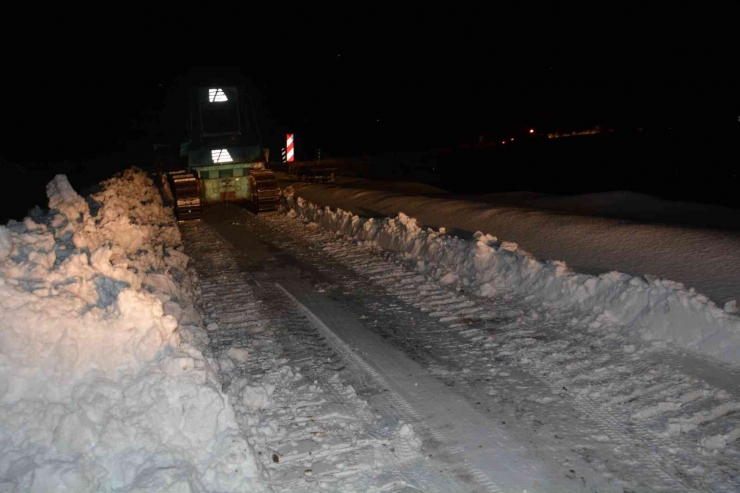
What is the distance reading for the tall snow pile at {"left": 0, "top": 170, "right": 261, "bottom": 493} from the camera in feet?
13.1

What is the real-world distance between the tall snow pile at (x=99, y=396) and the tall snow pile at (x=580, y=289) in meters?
4.55

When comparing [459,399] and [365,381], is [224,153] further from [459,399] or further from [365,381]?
[459,399]

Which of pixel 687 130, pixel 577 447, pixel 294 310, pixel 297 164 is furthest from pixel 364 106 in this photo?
pixel 577 447

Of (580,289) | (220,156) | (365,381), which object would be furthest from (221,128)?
(365,381)

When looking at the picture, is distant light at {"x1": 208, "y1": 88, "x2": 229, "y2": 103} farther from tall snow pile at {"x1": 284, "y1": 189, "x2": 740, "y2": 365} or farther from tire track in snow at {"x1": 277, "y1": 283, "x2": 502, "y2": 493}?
tire track in snow at {"x1": 277, "y1": 283, "x2": 502, "y2": 493}

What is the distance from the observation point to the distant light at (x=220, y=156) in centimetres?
1839

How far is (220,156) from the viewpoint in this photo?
60.6 feet

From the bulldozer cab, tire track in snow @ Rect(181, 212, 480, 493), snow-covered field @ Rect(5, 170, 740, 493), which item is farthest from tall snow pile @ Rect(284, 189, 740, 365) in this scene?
the bulldozer cab

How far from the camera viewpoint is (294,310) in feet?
26.4

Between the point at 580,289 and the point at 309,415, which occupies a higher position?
the point at 580,289

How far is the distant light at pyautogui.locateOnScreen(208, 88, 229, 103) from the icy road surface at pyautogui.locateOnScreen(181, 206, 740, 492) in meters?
12.2

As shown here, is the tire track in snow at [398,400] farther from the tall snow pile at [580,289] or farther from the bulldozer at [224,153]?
the bulldozer at [224,153]

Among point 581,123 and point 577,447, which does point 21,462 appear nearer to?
point 577,447

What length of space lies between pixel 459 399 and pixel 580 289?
3.09m
